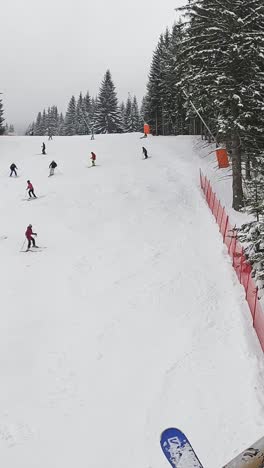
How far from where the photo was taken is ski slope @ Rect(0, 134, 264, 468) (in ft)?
28.6

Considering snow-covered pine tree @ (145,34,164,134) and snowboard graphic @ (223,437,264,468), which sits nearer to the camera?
snowboard graphic @ (223,437,264,468)

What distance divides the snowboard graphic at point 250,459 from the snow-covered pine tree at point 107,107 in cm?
7150

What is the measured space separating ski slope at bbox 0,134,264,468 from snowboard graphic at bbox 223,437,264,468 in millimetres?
5152

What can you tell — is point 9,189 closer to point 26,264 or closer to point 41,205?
point 41,205

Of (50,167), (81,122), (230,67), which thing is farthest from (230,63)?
(81,122)

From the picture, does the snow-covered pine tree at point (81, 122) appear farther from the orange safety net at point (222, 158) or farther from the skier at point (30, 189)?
the orange safety net at point (222, 158)

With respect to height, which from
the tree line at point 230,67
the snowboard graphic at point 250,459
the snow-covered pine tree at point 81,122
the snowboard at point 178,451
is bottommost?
the snowboard at point 178,451

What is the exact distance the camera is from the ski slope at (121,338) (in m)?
8.70

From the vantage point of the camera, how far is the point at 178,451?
340cm

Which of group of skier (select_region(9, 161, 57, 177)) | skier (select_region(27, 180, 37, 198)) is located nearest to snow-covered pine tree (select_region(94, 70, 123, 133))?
group of skier (select_region(9, 161, 57, 177))

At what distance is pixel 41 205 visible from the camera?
84.4 feet

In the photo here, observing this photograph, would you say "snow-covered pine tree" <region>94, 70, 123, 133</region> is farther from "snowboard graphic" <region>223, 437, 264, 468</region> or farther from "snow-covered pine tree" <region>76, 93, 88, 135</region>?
"snowboard graphic" <region>223, 437, 264, 468</region>

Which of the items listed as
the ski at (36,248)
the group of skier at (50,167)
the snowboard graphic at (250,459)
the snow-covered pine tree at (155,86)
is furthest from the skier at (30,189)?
the snow-covered pine tree at (155,86)

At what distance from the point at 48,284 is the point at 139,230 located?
678cm
